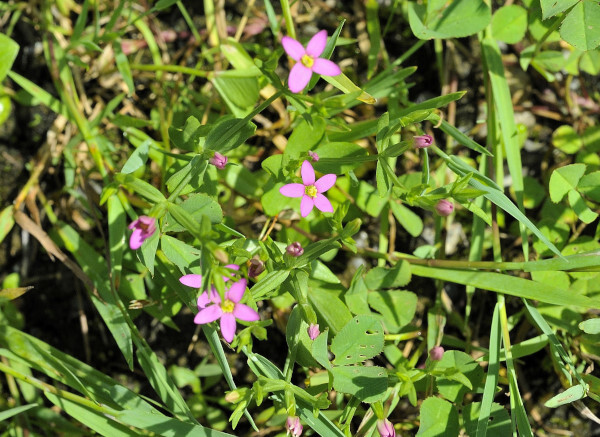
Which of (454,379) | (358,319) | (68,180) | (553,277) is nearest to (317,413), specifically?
(358,319)

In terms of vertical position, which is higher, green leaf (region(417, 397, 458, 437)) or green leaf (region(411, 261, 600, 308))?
green leaf (region(411, 261, 600, 308))

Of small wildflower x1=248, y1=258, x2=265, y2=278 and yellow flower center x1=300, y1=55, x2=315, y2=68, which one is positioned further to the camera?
small wildflower x1=248, y1=258, x2=265, y2=278

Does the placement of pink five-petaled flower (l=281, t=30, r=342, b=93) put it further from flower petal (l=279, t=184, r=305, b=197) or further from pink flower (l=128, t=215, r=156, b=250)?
pink flower (l=128, t=215, r=156, b=250)

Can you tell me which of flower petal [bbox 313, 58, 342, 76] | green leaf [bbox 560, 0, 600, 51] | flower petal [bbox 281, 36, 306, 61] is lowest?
flower petal [bbox 313, 58, 342, 76]

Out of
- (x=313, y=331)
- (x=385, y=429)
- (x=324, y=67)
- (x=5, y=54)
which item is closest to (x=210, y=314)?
(x=313, y=331)

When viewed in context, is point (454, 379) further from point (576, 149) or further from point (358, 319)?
Answer: point (576, 149)

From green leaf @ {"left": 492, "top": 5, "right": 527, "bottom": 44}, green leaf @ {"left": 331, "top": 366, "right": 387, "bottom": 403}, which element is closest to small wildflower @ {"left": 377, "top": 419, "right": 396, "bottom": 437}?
green leaf @ {"left": 331, "top": 366, "right": 387, "bottom": 403}
